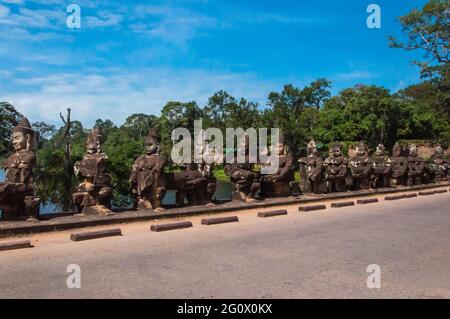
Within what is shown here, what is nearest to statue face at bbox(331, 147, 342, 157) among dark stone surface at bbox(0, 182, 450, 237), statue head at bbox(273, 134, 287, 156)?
dark stone surface at bbox(0, 182, 450, 237)

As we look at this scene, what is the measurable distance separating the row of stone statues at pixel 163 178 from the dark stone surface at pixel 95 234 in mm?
1176

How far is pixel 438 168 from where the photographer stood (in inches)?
794

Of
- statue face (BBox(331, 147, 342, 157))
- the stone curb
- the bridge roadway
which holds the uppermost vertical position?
statue face (BBox(331, 147, 342, 157))

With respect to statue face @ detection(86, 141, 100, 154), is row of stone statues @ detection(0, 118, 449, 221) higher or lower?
lower

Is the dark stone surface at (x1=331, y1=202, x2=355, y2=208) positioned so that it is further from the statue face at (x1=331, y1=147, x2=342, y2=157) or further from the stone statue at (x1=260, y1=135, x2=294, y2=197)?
the statue face at (x1=331, y1=147, x2=342, y2=157)

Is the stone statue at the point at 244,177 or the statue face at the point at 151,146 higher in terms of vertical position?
the statue face at the point at 151,146

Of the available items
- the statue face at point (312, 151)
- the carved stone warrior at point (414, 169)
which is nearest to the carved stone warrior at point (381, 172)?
the carved stone warrior at point (414, 169)

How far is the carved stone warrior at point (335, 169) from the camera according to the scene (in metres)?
13.4

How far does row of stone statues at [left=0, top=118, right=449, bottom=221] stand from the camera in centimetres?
708

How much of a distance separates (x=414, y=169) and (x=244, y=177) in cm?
1033

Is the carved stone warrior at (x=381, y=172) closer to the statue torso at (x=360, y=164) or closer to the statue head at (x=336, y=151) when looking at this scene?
the statue torso at (x=360, y=164)

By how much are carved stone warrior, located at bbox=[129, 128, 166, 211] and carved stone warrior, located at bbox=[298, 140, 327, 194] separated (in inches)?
221
